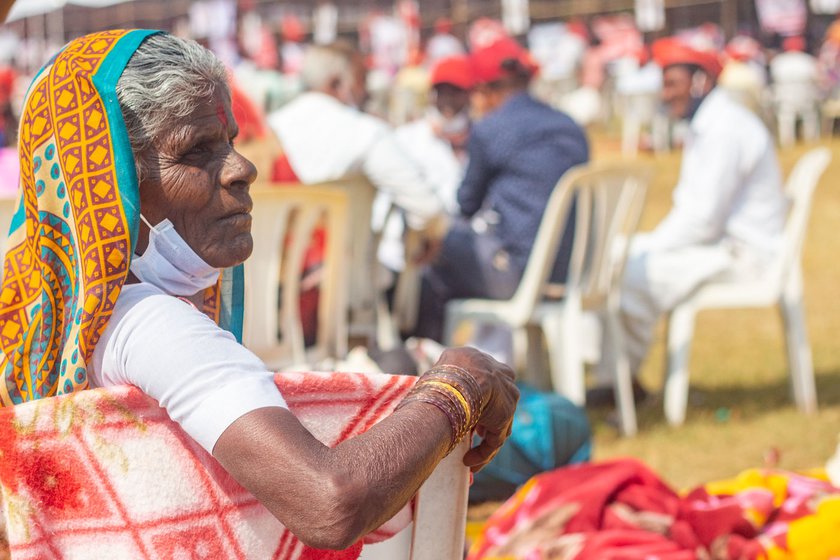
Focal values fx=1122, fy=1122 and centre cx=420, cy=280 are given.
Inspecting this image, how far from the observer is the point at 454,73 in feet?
22.2

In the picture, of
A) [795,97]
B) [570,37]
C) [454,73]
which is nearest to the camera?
[454,73]

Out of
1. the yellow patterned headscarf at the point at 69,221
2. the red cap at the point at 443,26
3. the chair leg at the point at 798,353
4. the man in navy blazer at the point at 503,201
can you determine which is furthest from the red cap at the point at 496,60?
the red cap at the point at 443,26

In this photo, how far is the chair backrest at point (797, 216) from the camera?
5.44 meters

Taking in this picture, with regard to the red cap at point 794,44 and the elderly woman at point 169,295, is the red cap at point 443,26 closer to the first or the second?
the red cap at point 794,44

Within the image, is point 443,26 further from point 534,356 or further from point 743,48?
point 534,356

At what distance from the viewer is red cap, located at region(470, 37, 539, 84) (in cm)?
582

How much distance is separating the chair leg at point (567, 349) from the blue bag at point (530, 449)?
140 cm

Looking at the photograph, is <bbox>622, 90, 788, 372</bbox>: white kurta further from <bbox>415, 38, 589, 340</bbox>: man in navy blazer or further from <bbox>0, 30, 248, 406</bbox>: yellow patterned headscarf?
<bbox>0, 30, 248, 406</bbox>: yellow patterned headscarf

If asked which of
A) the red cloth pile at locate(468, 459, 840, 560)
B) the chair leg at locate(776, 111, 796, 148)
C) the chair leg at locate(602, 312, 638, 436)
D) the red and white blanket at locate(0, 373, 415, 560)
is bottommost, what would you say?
the chair leg at locate(776, 111, 796, 148)

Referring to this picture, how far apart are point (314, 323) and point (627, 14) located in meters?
18.5

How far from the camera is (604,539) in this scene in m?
2.66

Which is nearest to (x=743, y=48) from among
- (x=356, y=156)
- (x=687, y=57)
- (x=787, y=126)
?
(x=787, y=126)

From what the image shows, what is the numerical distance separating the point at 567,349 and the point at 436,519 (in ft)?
11.6

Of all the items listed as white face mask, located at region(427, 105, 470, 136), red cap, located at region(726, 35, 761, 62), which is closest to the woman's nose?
white face mask, located at region(427, 105, 470, 136)
